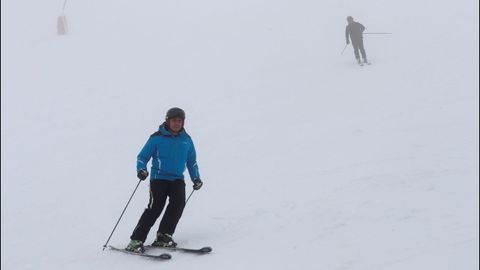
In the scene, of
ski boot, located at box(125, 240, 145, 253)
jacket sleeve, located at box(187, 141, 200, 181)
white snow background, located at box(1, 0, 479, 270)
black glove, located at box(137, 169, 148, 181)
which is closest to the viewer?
black glove, located at box(137, 169, 148, 181)

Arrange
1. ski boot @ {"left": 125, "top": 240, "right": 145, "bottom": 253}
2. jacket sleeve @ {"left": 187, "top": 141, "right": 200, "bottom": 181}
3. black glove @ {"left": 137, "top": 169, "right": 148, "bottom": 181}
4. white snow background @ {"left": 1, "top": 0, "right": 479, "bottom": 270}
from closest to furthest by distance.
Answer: black glove @ {"left": 137, "top": 169, "right": 148, "bottom": 181} → ski boot @ {"left": 125, "top": 240, "right": 145, "bottom": 253} → white snow background @ {"left": 1, "top": 0, "right": 479, "bottom": 270} → jacket sleeve @ {"left": 187, "top": 141, "right": 200, "bottom": 181}

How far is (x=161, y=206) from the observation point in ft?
18.1

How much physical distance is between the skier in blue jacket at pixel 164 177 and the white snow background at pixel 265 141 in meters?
0.31

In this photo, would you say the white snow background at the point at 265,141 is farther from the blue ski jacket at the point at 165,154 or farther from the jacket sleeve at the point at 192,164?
the blue ski jacket at the point at 165,154

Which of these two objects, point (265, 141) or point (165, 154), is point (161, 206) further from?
point (265, 141)

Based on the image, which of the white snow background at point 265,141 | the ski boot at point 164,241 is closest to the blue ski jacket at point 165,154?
the ski boot at point 164,241

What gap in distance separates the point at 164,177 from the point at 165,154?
0.80 ft

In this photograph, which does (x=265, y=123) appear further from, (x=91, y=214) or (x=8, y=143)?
(x=8, y=143)

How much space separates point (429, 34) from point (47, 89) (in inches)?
473

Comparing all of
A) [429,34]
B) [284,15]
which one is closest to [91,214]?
[429,34]

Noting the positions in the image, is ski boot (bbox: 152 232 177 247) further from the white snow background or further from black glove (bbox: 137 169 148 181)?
black glove (bbox: 137 169 148 181)

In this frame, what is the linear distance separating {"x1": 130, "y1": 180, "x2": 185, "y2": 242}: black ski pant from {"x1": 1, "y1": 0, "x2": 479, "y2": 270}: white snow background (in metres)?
0.36

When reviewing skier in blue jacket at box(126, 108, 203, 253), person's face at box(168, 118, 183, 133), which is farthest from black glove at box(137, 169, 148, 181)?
person's face at box(168, 118, 183, 133)

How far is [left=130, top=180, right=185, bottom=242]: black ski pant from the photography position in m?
5.45
